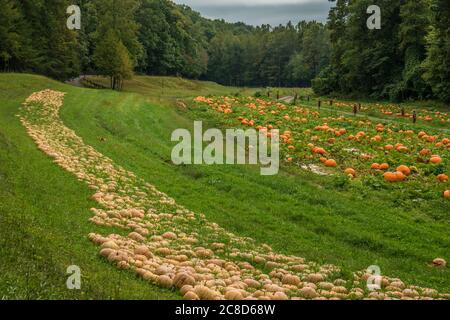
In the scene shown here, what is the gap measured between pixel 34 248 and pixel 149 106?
3324cm

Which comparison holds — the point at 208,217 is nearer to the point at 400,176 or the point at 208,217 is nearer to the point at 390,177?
the point at 390,177

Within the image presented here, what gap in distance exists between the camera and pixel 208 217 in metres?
15.2

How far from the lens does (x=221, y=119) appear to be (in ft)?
116

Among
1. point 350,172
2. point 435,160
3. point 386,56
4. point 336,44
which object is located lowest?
point 350,172

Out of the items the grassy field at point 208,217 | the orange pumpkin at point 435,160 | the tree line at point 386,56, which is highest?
the tree line at point 386,56

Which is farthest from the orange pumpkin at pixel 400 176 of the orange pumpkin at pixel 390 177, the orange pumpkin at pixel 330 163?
the orange pumpkin at pixel 330 163

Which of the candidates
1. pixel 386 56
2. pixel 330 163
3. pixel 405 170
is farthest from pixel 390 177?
pixel 386 56

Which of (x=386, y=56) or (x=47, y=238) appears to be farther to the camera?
(x=386, y=56)

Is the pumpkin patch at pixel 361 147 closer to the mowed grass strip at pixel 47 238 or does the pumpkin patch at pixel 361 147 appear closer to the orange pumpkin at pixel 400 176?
the orange pumpkin at pixel 400 176

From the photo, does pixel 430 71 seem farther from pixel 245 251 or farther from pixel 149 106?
pixel 245 251

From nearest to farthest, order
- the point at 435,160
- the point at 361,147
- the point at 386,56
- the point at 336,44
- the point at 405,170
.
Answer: the point at 405,170, the point at 435,160, the point at 361,147, the point at 386,56, the point at 336,44

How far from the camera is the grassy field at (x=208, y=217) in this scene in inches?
331

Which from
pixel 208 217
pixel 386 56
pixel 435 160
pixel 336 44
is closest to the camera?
pixel 208 217
